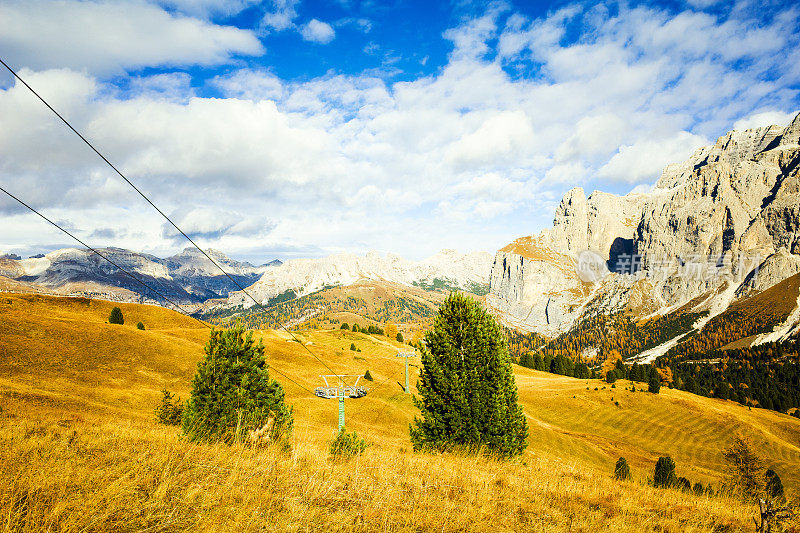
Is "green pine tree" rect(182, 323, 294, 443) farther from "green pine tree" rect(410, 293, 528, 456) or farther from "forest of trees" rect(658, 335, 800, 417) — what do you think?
"forest of trees" rect(658, 335, 800, 417)

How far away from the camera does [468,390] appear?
49.5ft

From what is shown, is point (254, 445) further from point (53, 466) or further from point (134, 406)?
point (134, 406)

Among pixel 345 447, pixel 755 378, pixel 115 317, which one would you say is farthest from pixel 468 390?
pixel 755 378

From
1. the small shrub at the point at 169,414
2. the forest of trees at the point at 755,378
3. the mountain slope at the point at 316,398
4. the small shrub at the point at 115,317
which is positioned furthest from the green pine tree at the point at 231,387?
the forest of trees at the point at 755,378

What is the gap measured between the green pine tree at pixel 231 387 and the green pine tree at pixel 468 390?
7316 mm

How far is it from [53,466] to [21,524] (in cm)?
206

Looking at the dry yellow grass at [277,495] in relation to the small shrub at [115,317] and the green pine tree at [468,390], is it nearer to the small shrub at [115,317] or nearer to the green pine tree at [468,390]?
the green pine tree at [468,390]

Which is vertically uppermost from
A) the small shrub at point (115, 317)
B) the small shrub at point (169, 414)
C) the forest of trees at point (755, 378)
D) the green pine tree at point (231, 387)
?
the small shrub at point (115, 317)

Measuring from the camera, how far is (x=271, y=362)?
5869 centimetres

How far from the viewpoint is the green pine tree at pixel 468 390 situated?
14562mm

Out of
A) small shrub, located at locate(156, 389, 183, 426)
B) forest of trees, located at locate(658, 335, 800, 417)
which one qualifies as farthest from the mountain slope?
forest of trees, located at locate(658, 335, 800, 417)

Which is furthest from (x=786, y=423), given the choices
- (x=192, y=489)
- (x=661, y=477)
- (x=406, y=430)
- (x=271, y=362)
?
(x=192, y=489)

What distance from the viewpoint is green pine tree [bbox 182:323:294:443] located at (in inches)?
677

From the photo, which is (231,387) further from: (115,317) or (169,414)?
(115,317)
